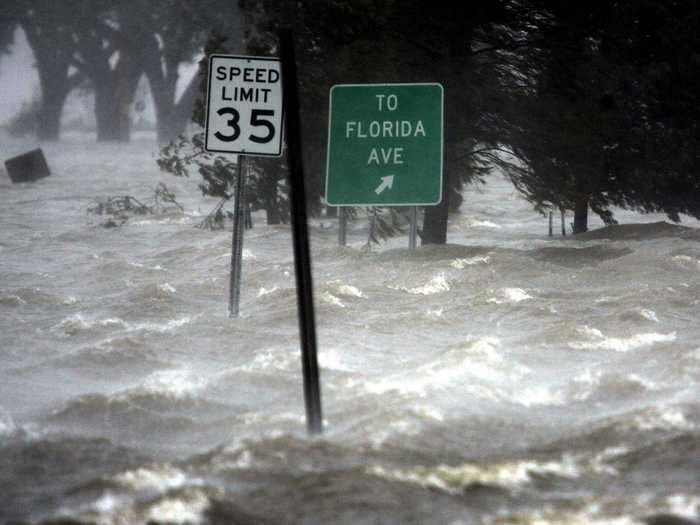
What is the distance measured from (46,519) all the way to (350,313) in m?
7.86

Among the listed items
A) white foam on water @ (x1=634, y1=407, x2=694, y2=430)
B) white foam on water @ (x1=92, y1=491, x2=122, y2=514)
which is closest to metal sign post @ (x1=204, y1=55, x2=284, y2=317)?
white foam on water @ (x1=634, y1=407, x2=694, y2=430)

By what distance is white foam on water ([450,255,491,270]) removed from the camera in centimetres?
1730

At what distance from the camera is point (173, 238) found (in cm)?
2541

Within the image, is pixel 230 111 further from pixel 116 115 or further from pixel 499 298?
pixel 116 115

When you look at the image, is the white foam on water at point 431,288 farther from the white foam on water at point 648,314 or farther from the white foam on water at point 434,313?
the white foam on water at point 648,314

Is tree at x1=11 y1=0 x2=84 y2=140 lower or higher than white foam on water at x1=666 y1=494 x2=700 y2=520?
higher

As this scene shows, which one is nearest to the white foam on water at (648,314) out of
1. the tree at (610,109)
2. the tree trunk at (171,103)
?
the tree at (610,109)

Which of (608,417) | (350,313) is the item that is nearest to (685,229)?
(350,313)

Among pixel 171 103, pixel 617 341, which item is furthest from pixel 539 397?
→ pixel 171 103

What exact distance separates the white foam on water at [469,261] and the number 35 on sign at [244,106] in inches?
204

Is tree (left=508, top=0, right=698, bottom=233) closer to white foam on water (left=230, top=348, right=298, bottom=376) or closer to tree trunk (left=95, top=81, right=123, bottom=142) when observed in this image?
white foam on water (left=230, top=348, right=298, bottom=376)

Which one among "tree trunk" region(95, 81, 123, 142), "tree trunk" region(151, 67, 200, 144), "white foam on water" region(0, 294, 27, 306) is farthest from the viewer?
"tree trunk" region(95, 81, 123, 142)

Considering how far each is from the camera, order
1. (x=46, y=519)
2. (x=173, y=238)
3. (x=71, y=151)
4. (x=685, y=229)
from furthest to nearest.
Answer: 1. (x=71, y=151)
2. (x=173, y=238)
3. (x=685, y=229)
4. (x=46, y=519)

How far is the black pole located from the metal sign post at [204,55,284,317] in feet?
17.1
